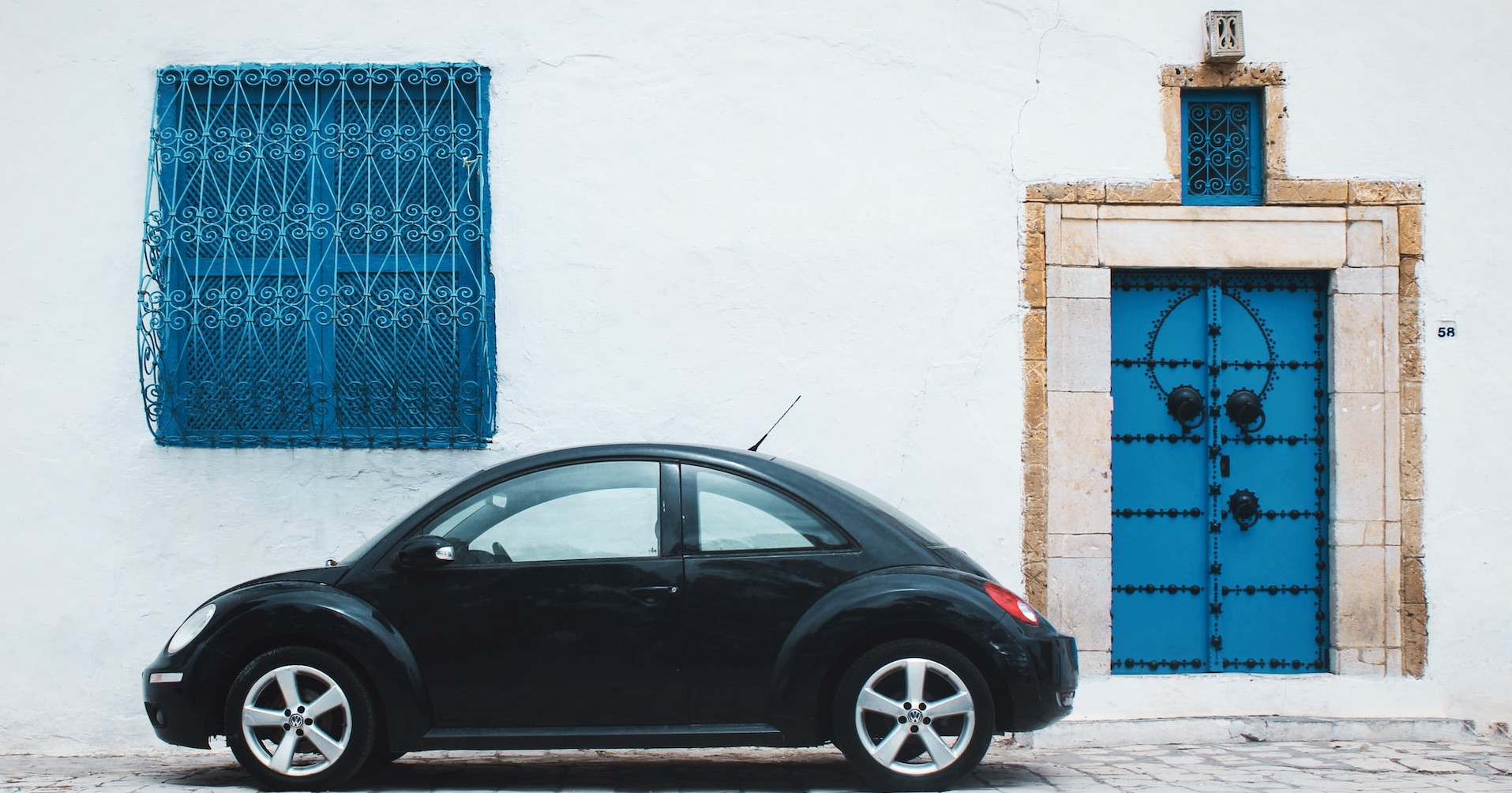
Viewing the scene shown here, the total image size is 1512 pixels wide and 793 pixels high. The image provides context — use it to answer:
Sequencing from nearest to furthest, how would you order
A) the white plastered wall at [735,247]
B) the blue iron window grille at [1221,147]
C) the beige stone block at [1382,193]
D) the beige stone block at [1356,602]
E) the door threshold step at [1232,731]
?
the door threshold step at [1232,731] → the white plastered wall at [735,247] → the beige stone block at [1356,602] → the beige stone block at [1382,193] → the blue iron window grille at [1221,147]

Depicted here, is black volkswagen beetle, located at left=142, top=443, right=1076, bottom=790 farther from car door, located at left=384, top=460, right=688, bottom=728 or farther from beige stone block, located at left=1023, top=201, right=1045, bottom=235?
beige stone block, located at left=1023, top=201, right=1045, bottom=235

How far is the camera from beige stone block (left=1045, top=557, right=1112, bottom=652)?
23.6 ft

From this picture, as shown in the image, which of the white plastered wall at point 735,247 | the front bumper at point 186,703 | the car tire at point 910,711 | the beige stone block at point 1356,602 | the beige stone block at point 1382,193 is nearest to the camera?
the car tire at point 910,711

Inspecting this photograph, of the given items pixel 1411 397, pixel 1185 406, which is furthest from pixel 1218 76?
pixel 1411 397

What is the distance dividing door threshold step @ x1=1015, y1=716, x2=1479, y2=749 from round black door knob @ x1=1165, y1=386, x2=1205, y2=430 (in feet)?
5.19

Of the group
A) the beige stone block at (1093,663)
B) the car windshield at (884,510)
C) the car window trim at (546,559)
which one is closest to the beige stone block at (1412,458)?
the beige stone block at (1093,663)

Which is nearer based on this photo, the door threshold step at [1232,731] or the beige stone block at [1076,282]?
the door threshold step at [1232,731]

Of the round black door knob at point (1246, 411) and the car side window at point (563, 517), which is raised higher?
the round black door knob at point (1246, 411)

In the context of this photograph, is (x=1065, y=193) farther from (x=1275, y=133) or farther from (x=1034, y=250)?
(x=1275, y=133)

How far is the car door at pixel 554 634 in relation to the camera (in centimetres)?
520

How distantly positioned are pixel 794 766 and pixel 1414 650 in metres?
3.61

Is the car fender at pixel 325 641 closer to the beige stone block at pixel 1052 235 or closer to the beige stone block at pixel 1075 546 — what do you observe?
the beige stone block at pixel 1075 546

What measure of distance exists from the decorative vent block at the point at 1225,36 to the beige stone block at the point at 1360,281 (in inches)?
52.1

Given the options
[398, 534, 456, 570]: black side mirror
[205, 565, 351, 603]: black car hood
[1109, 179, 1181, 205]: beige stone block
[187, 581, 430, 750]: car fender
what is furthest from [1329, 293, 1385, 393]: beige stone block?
[205, 565, 351, 603]: black car hood
